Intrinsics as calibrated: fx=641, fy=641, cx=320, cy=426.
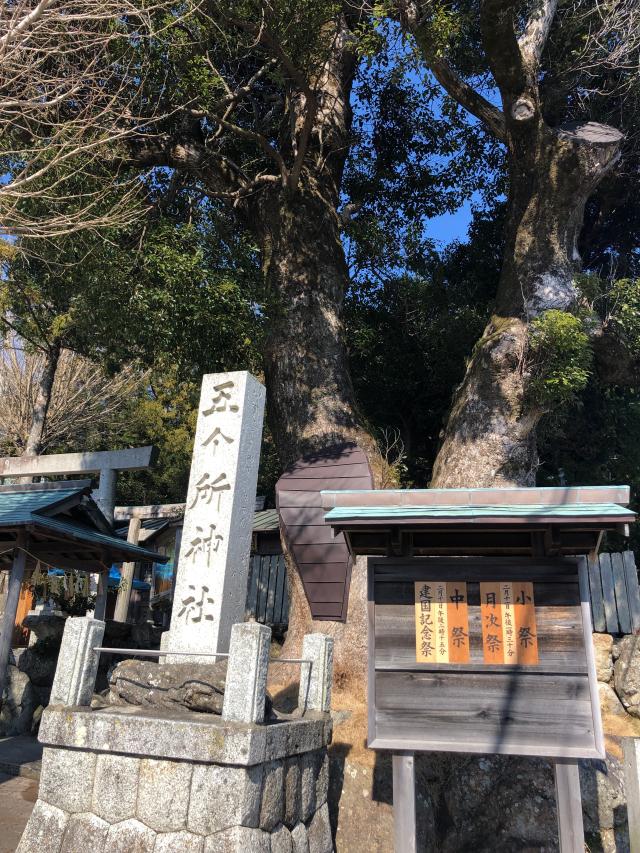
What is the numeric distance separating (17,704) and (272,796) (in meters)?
8.42

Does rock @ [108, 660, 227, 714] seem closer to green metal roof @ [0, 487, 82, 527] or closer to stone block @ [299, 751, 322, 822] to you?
stone block @ [299, 751, 322, 822]

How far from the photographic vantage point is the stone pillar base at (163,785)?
4.61 m

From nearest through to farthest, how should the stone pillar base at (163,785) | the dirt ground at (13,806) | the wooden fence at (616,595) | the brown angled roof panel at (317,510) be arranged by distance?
the stone pillar base at (163,785), the dirt ground at (13,806), the brown angled roof panel at (317,510), the wooden fence at (616,595)

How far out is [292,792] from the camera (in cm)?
536

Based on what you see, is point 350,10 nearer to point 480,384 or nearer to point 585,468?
point 480,384

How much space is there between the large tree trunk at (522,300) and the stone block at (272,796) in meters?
4.19

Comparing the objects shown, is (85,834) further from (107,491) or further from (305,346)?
(107,491)

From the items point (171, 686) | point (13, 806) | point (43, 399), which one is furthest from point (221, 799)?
point (43, 399)

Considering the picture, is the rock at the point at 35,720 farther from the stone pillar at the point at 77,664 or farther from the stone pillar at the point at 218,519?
the stone pillar at the point at 77,664

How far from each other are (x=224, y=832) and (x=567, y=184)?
343 inches

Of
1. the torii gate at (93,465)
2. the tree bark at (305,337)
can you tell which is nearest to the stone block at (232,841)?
the tree bark at (305,337)

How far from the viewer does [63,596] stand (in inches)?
559

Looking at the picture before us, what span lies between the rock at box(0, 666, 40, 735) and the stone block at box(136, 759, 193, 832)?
7.92 meters

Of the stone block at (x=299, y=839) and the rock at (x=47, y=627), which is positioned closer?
the stone block at (x=299, y=839)
